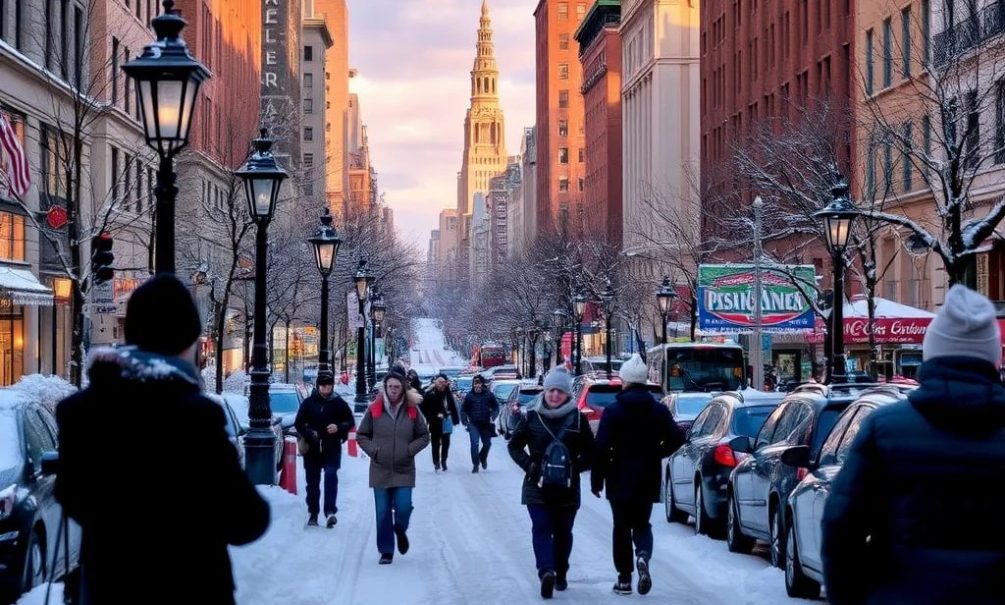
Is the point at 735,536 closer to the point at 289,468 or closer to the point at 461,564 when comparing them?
the point at 461,564

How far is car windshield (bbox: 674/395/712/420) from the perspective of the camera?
22594mm

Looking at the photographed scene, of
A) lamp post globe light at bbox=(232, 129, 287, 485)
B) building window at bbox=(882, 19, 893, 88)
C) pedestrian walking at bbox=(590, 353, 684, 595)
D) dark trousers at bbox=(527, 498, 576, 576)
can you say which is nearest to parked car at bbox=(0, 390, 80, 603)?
dark trousers at bbox=(527, 498, 576, 576)

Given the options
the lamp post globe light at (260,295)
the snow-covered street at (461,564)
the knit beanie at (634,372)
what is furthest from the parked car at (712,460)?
the lamp post globe light at (260,295)

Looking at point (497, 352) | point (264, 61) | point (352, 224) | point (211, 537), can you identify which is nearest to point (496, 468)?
point (211, 537)

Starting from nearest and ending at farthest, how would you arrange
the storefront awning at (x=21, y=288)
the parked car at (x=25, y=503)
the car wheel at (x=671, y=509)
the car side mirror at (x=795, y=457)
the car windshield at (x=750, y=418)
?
the car side mirror at (x=795, y=457) → the parked car at (x=25, y=503) → the car windshield at (x=750, y=418) → the car wheel at (x=671, y=509) → the storefront awning at (x=21, y=288)

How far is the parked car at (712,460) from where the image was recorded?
1580 centimetres

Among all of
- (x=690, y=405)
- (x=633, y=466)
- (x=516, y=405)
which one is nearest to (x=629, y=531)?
(x=633, y=466)

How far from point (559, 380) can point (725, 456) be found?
14.9 feet

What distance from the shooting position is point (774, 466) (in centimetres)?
1297

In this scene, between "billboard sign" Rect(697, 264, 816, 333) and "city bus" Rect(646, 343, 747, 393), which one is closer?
"city bus" Rect(646, 343, 747, 393)

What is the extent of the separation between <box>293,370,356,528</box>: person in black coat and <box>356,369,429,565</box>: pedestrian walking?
8.75 feet

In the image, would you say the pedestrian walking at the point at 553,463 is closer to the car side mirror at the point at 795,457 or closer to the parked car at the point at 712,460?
the car side mirror at the point at 795,457

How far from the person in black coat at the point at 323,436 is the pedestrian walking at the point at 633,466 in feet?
17.7

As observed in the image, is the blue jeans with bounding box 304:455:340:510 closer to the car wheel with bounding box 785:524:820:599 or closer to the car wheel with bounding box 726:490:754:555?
the car wheel with bounding box 726:490:754:555
